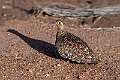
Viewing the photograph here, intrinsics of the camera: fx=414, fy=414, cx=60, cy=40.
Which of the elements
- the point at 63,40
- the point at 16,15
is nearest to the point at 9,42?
the point at 63,40

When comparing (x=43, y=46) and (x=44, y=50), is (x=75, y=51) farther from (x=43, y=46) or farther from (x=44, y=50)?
(x=43, y=46)

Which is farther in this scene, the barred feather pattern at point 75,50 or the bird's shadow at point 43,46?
the bird's shadow at point 43,46

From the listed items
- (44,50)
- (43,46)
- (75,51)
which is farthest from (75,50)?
(43,46)

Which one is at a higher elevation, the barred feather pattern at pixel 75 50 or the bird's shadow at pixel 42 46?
the barred feather pattern at pixel 75 50

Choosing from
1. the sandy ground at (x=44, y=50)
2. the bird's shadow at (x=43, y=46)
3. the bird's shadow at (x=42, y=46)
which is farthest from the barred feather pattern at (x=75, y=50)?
the bird's shadow at (x=42, y=46)

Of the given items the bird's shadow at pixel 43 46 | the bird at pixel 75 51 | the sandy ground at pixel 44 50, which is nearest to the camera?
the sandy ground at pixel 44 50

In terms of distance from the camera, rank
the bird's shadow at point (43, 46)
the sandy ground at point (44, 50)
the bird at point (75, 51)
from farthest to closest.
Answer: the bird's shadow at point (43, 46), the bird at point (75, 51), the sandy ground at point (44, 50)

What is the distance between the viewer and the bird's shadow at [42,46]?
32.7 feet

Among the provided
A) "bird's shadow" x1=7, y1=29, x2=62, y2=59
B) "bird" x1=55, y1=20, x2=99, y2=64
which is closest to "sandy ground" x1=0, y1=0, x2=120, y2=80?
"bird's shadow" x1=7, y1=29, x2=62, y2=59

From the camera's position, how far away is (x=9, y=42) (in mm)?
10844

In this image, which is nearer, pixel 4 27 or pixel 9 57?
pixel 9 57

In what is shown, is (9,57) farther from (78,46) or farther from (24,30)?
(24,30)

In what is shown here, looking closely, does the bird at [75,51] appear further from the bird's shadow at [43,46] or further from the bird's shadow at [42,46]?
the bird's shadow at [42,46]

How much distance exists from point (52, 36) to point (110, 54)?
214 cm
